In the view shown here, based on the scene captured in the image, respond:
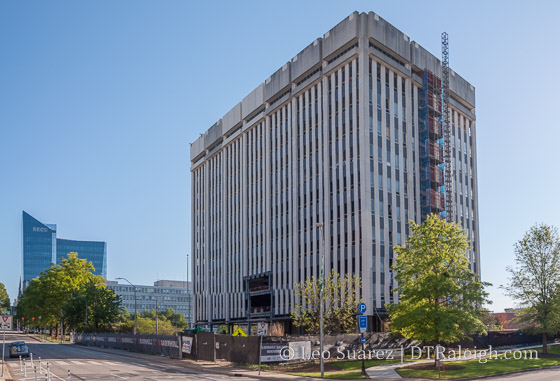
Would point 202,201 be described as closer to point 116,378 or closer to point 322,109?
point 322,109

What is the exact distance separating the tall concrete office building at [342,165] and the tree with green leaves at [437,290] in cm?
2336

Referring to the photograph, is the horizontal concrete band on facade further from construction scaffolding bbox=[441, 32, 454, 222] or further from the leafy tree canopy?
the leafy tree canopy

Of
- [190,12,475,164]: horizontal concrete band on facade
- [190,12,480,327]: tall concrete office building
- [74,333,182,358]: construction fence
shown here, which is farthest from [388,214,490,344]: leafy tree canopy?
[190,12,475,164]: horizontal concrete band on facade

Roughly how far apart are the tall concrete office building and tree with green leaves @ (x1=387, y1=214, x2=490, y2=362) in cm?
2336

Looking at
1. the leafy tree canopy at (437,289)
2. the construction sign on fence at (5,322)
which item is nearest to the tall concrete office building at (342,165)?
the leafy tree canopy at (437,289)

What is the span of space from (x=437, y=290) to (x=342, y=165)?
32313mm

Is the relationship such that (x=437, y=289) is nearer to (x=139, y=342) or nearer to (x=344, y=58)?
(x=139, y=342)

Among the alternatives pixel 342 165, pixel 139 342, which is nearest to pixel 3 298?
pixel 139 342

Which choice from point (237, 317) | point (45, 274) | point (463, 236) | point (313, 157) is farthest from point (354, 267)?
point (45, 274)

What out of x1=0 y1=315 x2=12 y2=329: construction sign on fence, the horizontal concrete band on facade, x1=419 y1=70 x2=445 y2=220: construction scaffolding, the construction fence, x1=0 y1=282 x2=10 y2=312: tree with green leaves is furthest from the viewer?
x1=0 y1=282 x2=10 y2=312: tree with green leaves

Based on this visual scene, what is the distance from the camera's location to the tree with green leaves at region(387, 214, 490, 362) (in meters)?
38.2

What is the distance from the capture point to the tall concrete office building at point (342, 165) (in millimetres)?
67500

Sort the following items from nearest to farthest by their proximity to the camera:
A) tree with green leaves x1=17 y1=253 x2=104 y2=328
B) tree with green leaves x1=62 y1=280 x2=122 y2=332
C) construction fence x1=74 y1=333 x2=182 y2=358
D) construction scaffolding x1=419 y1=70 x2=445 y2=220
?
construction fence x1=74 y1=333 x2=182 y2=358 < construction scaffolding x1=419 y1=70 x2=445 y2=220 < tree with green leaves x1=62 y1=280 x2=122 y2=332 < tree with green leaves x1=17 y1=253 x2=104 y2=328

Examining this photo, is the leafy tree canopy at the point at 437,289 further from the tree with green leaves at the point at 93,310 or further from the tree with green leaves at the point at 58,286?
the tree with green leaves at the point at 58,286
